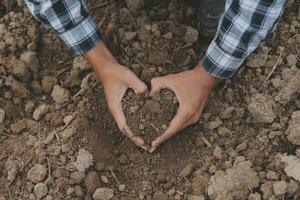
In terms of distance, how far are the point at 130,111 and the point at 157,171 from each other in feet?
0.66

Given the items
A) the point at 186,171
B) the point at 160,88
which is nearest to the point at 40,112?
the point at 160,88

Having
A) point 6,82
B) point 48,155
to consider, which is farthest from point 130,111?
point 6,82

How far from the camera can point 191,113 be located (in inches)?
68.2

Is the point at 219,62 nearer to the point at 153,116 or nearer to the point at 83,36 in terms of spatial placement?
the point at 153,116

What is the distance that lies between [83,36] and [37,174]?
0.44 m

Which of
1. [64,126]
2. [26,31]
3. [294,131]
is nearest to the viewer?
[294,131]

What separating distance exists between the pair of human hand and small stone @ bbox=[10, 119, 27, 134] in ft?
0.99

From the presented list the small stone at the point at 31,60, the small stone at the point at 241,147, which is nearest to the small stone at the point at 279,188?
the small stone at the point at 241,147

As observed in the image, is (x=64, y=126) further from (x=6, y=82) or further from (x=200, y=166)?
(x=200, y=166)

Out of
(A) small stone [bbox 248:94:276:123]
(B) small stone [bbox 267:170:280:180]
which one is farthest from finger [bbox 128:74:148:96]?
(B) small stone [bbox 267:170:280:180]

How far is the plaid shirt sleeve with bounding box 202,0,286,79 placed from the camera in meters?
1.40

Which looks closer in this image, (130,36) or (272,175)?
(272,175)

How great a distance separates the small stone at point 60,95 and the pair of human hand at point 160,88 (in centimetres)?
16

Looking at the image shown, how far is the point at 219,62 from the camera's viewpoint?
1.63m
